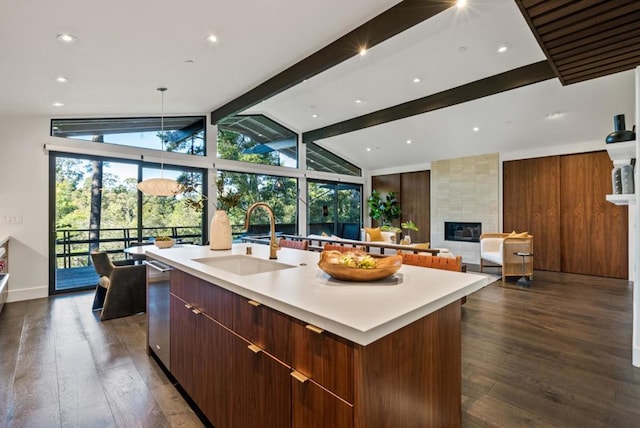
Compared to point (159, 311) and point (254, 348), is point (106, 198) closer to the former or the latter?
point (159, 311)

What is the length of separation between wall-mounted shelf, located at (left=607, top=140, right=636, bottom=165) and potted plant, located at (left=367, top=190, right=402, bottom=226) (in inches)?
240

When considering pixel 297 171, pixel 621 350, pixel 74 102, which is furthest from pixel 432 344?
pixel 297 171

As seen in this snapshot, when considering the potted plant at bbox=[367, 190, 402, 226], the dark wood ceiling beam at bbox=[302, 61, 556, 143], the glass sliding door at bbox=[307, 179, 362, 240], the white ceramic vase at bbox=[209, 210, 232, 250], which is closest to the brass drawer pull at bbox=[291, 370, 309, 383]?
the white ceramic vase at bbox=[209, 210, 232, 250]

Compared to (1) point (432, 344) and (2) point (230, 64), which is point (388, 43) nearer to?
(2) point (230, 64)

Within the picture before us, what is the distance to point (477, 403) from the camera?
2.00m

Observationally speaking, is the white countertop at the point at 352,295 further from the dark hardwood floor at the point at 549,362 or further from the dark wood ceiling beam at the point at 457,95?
the dark wood ceiling beam at the point at 457,95

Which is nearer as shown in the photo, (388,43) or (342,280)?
(342,280)

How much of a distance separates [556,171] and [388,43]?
4.92 metres

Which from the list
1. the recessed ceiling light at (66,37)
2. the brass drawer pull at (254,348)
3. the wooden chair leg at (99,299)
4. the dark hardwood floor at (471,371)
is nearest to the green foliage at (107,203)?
the wooden chair leg at (99,299)

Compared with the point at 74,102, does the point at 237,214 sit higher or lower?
lower

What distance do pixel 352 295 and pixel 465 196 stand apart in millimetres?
7230

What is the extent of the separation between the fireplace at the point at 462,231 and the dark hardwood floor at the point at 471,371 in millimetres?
3481

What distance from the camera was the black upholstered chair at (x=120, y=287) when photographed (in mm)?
3592

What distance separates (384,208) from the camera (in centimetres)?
912
